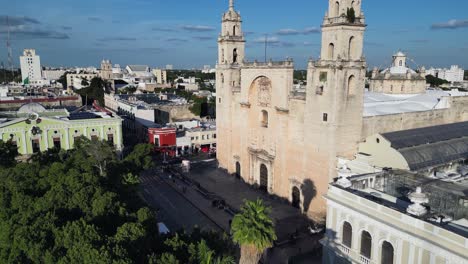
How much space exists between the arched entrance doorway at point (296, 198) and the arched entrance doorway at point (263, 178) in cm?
481

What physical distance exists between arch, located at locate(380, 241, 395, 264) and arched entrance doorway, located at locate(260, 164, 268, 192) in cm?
2199

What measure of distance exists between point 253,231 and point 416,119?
2697 cm

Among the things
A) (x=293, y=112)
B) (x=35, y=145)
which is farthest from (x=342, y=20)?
(x=35, y=145)

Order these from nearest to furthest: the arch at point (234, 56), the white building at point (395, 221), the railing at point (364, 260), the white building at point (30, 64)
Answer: the white building at point (395, 221) → the railing at point (364, 260) → the arch at point (234, 56) → the white building at point (30, 64)

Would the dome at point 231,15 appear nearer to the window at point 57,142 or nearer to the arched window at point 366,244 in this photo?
the window at point 57,142

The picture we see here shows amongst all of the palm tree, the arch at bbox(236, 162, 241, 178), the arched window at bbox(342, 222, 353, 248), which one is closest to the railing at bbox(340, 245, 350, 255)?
the arched window at bbox(342, 222, 353, 248)

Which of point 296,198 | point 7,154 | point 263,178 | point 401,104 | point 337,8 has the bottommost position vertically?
point 296,198

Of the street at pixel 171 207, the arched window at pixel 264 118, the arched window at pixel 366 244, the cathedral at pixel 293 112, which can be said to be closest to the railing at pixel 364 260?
the arched window at pixel 366 244

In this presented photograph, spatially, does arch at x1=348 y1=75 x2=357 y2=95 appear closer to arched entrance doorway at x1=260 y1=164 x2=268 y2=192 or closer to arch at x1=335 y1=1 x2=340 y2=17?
arch at x1=335 y1=1 x2=340 y2=17

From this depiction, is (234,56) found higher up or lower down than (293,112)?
higher up

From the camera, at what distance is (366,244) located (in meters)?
20.0

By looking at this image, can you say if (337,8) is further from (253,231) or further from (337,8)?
(253,231)

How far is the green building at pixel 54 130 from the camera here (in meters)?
44.3

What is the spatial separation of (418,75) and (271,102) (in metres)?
27.5
